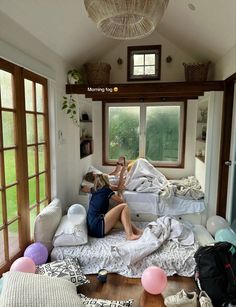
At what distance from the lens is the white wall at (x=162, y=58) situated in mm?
3529

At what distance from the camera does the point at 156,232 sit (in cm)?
251

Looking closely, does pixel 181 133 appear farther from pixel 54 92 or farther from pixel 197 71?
pixel 54 92

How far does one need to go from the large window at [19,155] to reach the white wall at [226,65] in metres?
2.14

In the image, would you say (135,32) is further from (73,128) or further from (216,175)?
(216,175)

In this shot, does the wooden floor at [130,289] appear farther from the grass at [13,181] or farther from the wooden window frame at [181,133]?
the wooden window frame at [181,133]

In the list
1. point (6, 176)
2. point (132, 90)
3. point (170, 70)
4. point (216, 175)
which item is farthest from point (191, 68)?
point (6, 176)

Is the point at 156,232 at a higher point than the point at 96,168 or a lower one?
lower

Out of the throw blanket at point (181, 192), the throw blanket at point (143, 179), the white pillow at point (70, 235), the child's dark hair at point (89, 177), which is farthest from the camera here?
the child's dark hair at point (89, 177)

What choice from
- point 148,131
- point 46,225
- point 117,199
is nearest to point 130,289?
point 46,225

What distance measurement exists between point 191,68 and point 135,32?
1784 mm

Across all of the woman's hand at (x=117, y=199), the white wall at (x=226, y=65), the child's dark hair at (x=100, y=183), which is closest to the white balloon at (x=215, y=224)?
the woman's hand at (x=117, y=199)

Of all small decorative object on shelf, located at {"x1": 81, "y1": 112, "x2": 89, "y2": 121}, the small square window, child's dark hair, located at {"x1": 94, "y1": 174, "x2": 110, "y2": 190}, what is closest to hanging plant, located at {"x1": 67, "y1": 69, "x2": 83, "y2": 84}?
small decorative object on shelf, located at {"x1": 81, "y1": 112, "x2": 89, "y2": 121}

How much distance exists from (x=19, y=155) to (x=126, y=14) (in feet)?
5.06

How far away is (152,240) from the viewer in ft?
7.74
